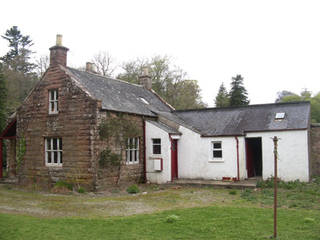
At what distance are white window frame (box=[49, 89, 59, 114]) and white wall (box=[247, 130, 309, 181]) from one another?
13045mm

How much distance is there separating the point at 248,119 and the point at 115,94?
905cm

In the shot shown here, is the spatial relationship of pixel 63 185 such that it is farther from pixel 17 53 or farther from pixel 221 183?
pixel 17 53

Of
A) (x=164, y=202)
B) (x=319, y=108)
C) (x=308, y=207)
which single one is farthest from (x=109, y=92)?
(x=319, y=108)

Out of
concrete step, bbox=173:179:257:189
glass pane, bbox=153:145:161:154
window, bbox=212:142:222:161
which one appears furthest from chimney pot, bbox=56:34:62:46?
window, bbox=212:142:222:161

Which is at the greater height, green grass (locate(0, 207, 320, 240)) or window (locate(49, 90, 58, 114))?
window (locate(49, 90, 58, 114))

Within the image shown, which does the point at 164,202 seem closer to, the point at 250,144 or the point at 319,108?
the point at 250,144

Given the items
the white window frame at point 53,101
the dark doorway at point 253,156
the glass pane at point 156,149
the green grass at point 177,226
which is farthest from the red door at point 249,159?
the white window frame at point 53,101

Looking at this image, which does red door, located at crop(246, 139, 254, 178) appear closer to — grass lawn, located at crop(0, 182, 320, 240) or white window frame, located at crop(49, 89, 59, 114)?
grass lawn, located at crop(0, 182, 320, 240)

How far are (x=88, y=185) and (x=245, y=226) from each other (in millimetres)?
10412

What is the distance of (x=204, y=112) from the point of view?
2400 centimetres

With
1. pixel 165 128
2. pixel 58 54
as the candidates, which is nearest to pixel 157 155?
pixel 165 128

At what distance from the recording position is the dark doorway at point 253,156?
2125cm

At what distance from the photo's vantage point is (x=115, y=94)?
21.6m

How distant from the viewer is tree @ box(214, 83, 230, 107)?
47.8m
